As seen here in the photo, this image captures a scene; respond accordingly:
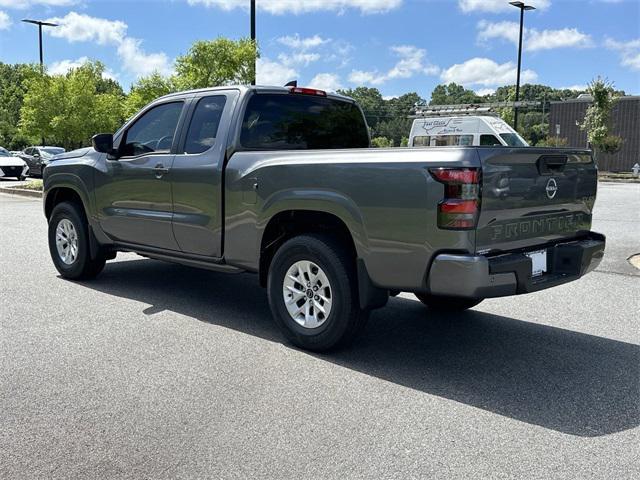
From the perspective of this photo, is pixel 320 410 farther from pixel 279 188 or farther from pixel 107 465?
pixel 279 188

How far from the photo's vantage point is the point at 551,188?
441cm

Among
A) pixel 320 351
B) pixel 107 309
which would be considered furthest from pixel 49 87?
pixel 320 351

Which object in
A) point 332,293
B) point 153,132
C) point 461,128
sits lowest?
point 332,293

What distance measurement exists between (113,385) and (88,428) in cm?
61

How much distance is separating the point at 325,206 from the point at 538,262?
151cm

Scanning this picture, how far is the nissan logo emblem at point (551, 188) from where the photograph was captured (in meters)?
4.39

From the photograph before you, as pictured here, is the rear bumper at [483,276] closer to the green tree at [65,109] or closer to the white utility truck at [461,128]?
the white utility truck at [461,128]

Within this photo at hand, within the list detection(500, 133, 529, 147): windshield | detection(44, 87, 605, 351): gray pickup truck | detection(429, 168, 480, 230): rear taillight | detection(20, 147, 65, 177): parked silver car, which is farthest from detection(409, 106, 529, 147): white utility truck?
detection(429, 168, 480, 230): rear taillight

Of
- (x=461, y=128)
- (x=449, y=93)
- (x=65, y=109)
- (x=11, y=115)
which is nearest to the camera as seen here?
(x=461, y=128)

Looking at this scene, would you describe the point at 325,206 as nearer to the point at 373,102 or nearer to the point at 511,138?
the point at 511,138

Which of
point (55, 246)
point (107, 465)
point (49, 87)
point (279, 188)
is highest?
point (49, 87)

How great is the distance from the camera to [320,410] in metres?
3.70

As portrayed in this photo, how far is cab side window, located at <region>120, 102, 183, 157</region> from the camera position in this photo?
599cm

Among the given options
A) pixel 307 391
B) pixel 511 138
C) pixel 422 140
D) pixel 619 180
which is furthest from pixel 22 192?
pixel 619 180
